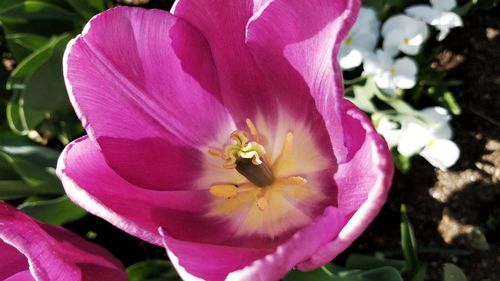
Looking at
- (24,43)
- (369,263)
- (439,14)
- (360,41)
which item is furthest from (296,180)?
(24,43)

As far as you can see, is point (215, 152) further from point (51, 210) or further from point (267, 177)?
point (51, 210)

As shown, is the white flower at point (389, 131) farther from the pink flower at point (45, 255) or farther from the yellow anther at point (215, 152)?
the pink flower at point (45, 255)

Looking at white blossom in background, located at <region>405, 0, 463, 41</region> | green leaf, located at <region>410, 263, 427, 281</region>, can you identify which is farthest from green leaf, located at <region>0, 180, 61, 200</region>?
white blossom in background, located at <region>405, 0, 463, 41</region>

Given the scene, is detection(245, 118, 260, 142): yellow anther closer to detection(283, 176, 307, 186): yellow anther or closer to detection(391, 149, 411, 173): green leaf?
detection(283, 176, 307, 186): yellow anther

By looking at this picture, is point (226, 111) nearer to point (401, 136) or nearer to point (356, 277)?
point (356, 277)

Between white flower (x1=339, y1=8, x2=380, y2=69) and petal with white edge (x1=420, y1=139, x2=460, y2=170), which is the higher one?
white flower (x1=339, y1=8, x2=380, y2=69)

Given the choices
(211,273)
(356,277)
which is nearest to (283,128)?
(356,277)
